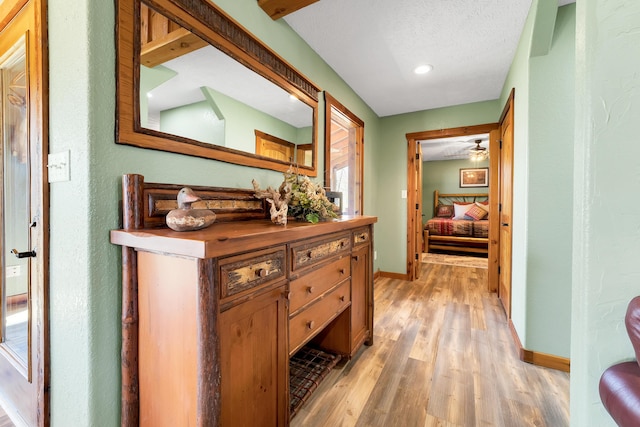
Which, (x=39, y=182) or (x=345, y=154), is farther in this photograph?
(x=345, y=154)

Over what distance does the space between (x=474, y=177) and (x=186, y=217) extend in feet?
25.2

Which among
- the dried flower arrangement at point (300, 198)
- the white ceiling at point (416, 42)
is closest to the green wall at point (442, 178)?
the white ceiling at point (416, 42)

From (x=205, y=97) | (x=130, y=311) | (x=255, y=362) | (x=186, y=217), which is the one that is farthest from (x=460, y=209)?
(x=130, y=311)

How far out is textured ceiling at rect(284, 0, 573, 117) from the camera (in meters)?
1.80

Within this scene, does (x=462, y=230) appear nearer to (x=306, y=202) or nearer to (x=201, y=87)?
(x=306, y=202)

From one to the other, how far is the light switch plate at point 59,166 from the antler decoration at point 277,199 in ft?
2.54

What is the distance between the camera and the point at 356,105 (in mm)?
3209

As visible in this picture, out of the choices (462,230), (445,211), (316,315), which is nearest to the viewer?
(316,315)

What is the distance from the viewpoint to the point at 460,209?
6457 millimetres

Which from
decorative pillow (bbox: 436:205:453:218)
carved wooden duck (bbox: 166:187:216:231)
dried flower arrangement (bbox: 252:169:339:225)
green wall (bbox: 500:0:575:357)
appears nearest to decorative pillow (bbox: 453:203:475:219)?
decorative pillow (bbox: 436:205:453:218)

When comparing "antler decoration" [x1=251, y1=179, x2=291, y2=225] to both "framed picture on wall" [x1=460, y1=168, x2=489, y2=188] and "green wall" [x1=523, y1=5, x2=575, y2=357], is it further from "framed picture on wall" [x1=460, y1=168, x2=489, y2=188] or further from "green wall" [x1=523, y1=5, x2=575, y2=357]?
"framed picture on wall" [x1=460, y1=168, x2=489, y2=188]

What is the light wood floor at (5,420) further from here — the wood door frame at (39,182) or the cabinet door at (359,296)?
the cabinet door at (359,296)

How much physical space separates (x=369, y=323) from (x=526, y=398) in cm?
99

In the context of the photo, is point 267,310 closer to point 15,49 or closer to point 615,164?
point 615,164
